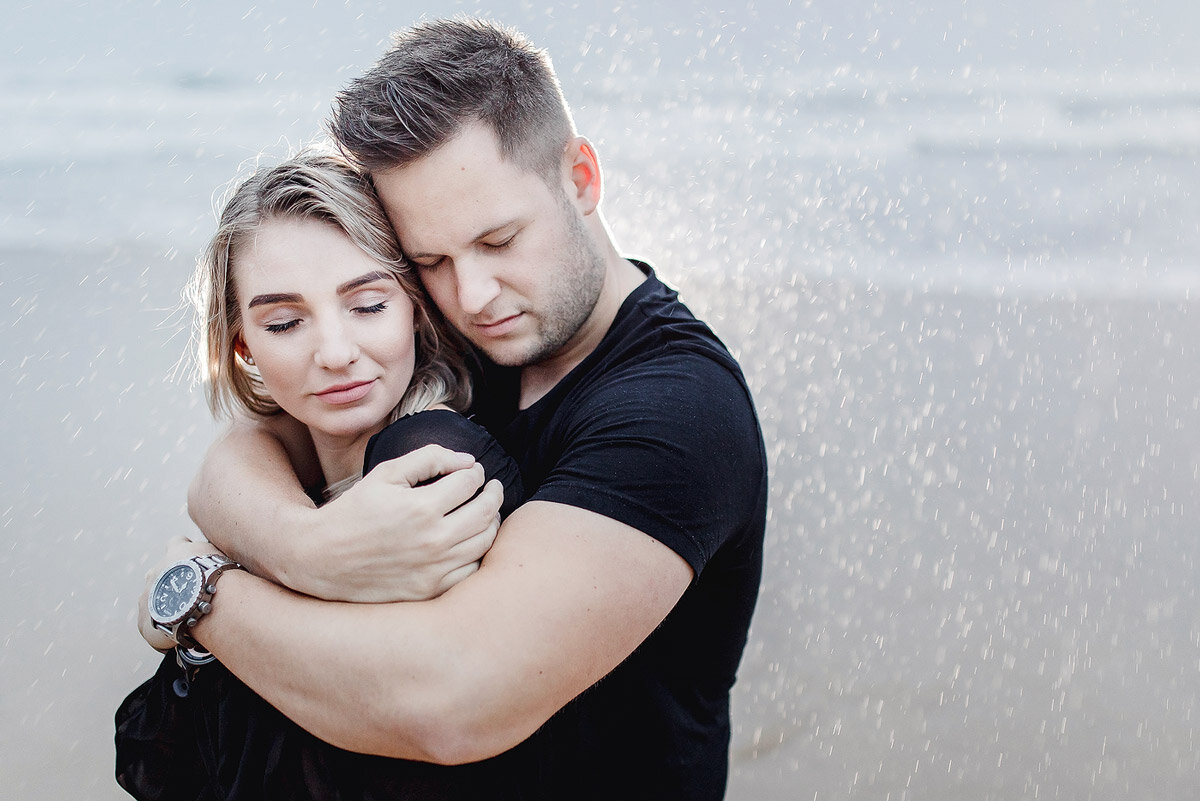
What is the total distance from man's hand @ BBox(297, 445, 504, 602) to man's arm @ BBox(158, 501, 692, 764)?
0.06ft

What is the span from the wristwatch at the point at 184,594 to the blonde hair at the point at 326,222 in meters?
0.32

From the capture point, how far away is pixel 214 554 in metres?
1.22

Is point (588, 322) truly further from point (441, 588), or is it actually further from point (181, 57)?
point (181, 57)

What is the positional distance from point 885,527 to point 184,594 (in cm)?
207

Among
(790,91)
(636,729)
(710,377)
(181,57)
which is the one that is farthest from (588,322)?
(181,57)

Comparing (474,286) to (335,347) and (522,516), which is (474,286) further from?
(522,516)

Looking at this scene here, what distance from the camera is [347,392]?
1312 mm

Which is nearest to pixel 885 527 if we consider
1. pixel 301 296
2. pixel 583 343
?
pixel 583 343

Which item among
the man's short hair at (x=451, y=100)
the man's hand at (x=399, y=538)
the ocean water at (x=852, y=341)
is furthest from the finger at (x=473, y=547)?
the ocean water at (x=852, y=341)

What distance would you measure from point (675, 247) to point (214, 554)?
2.14 m

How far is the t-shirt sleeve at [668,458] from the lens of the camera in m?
1.06

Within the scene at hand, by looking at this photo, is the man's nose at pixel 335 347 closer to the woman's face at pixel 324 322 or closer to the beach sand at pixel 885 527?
the woman's face at pixel 324 322

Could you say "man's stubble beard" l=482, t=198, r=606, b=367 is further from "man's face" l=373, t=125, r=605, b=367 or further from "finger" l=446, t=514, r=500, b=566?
"finger" l=446, t=514, r=500, b=566

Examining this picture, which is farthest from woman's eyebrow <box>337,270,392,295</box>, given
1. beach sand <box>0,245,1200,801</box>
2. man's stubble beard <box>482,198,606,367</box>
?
beach sand <box>0,245,1200,801</box>
